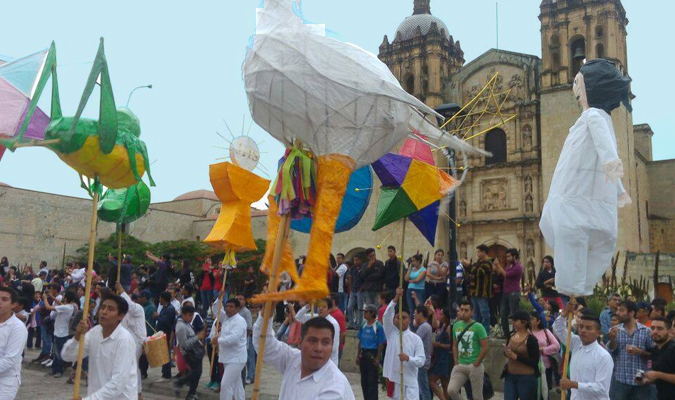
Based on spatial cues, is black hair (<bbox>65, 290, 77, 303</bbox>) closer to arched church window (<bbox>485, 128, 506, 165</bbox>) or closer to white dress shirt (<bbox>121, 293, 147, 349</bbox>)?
white dress shirt (<bbox>121, 293, 147, 349</bbox>)

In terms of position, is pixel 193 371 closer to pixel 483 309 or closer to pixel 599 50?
pixel 483 309

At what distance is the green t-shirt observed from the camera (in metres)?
8.18

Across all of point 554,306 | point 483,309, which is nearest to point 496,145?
point 483,309

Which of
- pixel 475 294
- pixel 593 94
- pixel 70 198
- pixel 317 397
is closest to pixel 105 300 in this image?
pixel 317 397

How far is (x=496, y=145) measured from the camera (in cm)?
3047

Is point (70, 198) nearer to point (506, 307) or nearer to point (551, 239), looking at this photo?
point (506, 307)

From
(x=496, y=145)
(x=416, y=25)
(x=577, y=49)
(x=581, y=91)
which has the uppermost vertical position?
(x=416, y=25)

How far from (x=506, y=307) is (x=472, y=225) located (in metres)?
19.1

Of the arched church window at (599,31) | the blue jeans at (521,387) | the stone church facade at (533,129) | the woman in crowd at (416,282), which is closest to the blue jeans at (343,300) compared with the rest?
the woman in crowd at (416,282)

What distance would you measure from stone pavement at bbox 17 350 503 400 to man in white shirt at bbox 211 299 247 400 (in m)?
1.25

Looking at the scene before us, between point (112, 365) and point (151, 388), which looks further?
point (151, 388)

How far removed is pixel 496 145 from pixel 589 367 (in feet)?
84.2

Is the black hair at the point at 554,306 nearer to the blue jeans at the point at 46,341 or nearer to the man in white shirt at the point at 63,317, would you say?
the man in white shirt at the point at 63,317

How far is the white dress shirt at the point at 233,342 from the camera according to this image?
8.74 metres
